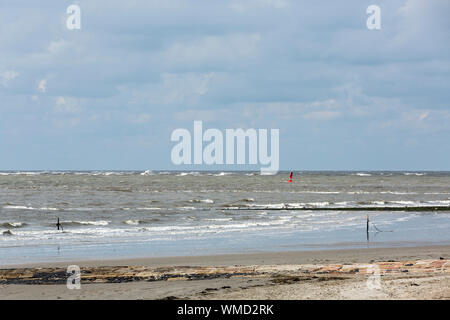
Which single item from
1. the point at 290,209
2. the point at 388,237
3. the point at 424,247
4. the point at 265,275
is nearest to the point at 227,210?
the point at 290,209

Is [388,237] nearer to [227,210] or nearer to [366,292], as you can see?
[366,292]

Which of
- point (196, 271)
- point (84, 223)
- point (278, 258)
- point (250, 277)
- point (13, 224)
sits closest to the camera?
point (250, 277)

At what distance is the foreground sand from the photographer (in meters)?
12.5

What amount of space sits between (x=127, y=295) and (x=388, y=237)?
657 inches

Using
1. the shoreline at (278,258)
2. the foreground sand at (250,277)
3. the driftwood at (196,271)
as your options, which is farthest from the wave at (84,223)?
the driftwood at (196,271)

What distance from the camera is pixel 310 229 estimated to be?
31.0 metres

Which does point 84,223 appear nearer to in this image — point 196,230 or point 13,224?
point 13,224

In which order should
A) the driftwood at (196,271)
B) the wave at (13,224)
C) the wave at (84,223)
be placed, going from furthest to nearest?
1. the wave at (84,223)
2. the wave at (13,224)
3. the driftwood at (196,271)

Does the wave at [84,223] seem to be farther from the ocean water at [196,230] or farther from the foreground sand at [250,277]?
the foreground sand at [250,277]

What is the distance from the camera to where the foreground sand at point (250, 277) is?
12.5 metres

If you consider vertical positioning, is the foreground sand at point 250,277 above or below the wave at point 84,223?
above

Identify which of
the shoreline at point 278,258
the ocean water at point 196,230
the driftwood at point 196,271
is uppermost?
the driftwood at point 196,271

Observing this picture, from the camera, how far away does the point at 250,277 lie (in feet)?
50.1

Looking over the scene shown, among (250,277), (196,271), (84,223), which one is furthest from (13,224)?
(250,277)
